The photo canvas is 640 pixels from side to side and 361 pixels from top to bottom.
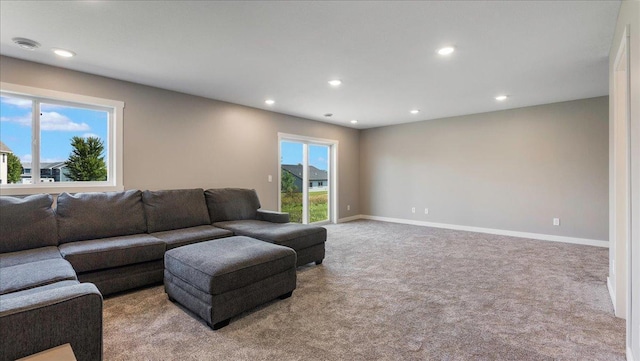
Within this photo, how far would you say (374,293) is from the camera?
2852 millimetres

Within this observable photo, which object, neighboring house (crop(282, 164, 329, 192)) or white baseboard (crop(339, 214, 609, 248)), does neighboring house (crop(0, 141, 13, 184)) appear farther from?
white baseboard (crop(339, 214, 609, 248))

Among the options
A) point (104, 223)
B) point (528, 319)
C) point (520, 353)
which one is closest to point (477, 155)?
point (528, 319)

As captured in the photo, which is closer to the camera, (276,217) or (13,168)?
(13,168)

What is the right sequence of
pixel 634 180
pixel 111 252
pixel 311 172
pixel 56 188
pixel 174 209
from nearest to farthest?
1. pixel 634 180
2. pixel 111 252
3. pixel 56 188
4. pixel 174 209
5. pixel 311 172

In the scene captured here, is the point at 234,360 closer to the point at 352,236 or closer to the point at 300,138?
the point at 352,236

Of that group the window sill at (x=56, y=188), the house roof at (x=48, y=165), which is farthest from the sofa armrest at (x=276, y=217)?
the house roof at (x=48, y=165)

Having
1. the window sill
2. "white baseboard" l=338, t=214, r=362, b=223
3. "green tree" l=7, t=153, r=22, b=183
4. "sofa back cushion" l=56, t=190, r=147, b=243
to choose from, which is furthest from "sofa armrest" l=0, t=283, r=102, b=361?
"white baseboard" l=338, t=214, r=362, b=223

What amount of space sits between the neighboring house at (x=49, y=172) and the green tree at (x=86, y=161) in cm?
5

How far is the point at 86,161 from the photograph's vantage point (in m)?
3.66

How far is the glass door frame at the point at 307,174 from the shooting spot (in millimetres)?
5792

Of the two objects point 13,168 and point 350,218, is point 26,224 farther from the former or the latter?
point 350,218

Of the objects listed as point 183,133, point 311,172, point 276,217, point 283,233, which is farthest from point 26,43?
point 311,172

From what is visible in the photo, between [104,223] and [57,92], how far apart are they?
62.6 inches

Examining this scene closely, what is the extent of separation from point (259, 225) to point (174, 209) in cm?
107
